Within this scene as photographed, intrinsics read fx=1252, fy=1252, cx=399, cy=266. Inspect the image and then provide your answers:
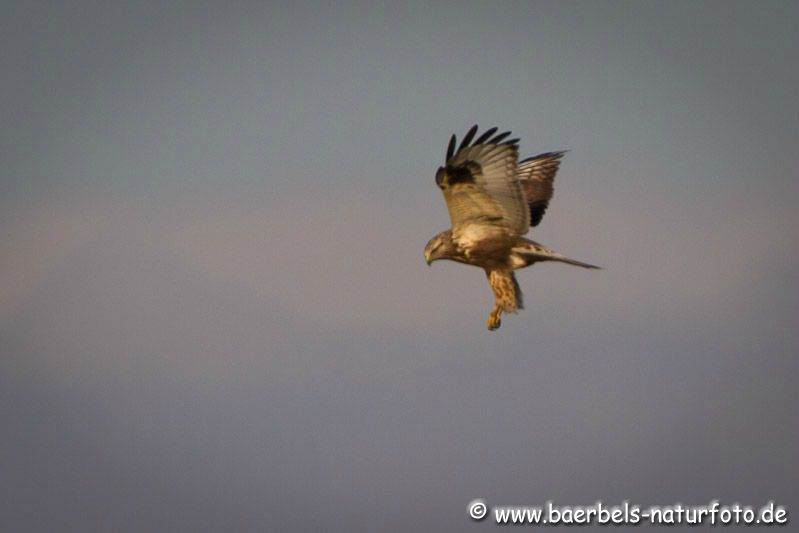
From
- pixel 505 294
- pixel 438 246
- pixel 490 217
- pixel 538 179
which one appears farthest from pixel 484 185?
pixel 538 179

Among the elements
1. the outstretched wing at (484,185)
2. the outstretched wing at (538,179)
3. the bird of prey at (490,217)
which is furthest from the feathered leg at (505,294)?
the outstretched wing at (538,179)

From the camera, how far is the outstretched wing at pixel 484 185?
15.0 meters

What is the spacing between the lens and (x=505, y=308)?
52.5ft

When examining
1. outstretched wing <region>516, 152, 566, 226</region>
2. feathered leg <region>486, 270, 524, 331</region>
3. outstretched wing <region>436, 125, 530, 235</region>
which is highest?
outstretched wing <region>516, 152, 566, 226</region>

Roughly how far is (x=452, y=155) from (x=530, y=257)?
1.71m

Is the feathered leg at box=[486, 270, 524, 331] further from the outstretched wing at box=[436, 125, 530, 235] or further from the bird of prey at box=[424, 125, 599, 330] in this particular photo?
the outstretched wing at box=[436, 125, 530, 235]

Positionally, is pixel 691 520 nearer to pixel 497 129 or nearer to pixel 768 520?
pixel 768 520

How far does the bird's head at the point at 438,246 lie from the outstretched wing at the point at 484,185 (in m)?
0.13

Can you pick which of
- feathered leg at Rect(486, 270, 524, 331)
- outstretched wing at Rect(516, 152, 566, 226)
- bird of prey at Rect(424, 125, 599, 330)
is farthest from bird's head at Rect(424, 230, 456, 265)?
outstretched wing at Rect(516, 152, 566, 226)

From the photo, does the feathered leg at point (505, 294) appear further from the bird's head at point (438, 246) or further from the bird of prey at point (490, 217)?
the bird's head at point (438, 246)

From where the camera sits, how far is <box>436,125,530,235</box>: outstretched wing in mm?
14961

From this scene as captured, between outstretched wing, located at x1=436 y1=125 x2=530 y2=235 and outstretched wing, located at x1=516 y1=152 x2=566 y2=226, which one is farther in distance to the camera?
outstretched wing, located at x1=516 y1=152 x2=566 y2=226

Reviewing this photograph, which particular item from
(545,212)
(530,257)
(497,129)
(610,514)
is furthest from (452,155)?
(610,514)

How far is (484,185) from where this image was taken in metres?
15.2
